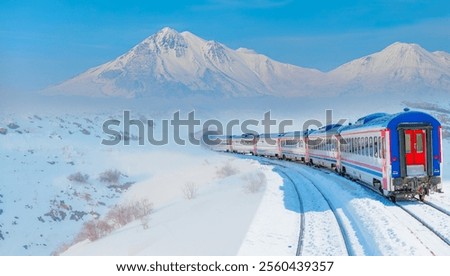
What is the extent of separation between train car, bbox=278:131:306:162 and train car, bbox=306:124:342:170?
158cm

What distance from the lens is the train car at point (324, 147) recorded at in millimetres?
26322

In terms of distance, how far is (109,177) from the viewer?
3017cm

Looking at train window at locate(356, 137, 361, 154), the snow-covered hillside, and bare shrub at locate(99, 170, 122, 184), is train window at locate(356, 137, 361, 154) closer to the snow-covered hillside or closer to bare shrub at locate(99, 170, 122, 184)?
the snow-covered hillside

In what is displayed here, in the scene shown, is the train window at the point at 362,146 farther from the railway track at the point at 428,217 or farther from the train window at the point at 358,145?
the railway track at the point at 428,217

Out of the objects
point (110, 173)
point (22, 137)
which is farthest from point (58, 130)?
point (110, 173)

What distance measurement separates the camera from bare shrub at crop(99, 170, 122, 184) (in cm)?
3005

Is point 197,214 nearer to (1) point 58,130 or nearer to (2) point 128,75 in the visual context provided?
(2) point 128,75

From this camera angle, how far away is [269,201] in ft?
58.9

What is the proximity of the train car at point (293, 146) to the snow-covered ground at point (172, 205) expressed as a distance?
5000 millimetres

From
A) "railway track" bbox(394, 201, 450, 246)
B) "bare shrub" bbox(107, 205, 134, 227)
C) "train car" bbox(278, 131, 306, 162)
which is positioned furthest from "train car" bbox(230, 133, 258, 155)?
"railway track" bbox(394, 201, 450, 246)

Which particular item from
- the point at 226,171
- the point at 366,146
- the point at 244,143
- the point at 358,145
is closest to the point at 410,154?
the point at 366,146

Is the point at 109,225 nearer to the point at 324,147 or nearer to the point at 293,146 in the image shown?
the point at 324,147

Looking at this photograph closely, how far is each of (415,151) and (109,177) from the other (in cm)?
1897

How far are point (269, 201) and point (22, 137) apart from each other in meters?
25.2
